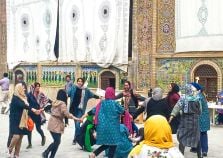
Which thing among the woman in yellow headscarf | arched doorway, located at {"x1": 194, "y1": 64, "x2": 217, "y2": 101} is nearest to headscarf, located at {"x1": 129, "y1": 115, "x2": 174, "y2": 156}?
the woman in yellow headscarf

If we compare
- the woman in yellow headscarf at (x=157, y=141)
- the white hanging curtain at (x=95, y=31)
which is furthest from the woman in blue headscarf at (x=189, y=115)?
the white hanging curtain at (x=95, y=31)

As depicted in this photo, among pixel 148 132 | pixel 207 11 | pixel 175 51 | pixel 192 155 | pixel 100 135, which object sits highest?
pixel 207 11

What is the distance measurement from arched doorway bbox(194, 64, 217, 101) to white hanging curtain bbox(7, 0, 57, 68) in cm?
668

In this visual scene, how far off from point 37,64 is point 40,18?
208 cm

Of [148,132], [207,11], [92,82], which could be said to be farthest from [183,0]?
[148,132]

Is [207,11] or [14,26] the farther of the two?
[14,26]

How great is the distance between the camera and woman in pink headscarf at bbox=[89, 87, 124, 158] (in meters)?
6.24

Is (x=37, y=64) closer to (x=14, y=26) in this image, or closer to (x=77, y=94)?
(x=14, y=26)

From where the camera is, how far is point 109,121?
6.29 m

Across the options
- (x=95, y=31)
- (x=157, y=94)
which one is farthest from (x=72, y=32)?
(x=157, y=94)

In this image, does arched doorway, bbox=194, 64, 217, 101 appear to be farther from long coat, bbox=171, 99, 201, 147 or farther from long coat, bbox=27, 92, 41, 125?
long coat, bbox=171, 99, 201, 147

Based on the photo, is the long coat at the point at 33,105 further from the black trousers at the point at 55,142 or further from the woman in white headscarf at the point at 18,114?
the black trousers at the point at 55,142

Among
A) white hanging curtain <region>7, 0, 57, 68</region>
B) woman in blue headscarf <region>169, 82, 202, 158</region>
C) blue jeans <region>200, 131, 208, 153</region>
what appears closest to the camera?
woman in blue headscarf <region>169, 82, 202, 158</region>

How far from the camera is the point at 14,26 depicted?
20641 millimetres
